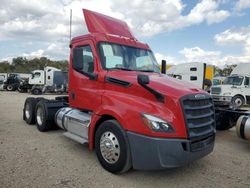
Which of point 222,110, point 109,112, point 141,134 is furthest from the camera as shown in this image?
point 222,110

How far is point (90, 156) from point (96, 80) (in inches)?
64.3

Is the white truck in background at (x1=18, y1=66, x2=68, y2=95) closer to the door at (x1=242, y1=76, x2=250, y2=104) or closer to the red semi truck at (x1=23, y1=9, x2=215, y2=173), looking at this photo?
the door at (x1=242, y1=76, x2=250, y2=104)

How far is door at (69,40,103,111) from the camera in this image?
506 cm

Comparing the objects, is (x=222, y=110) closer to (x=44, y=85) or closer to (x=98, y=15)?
(x=98, y=15)

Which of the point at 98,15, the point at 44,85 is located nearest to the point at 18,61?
the point at 44,85

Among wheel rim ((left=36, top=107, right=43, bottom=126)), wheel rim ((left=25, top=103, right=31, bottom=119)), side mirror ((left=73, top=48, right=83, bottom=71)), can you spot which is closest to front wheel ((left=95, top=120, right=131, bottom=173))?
side mirror ((left=73, top=48, right=83, bottom=71))

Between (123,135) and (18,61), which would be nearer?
(123,135)

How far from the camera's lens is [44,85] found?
91.6 feet

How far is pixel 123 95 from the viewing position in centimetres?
443

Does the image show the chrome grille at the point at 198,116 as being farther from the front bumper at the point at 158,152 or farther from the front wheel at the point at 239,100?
the front wheel at the point at 239,100

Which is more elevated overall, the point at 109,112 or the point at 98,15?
the point at 98,15

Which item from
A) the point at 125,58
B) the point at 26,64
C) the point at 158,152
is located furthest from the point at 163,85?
the point at 26,64

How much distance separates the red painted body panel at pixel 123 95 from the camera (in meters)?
3.92

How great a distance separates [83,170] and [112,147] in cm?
78
